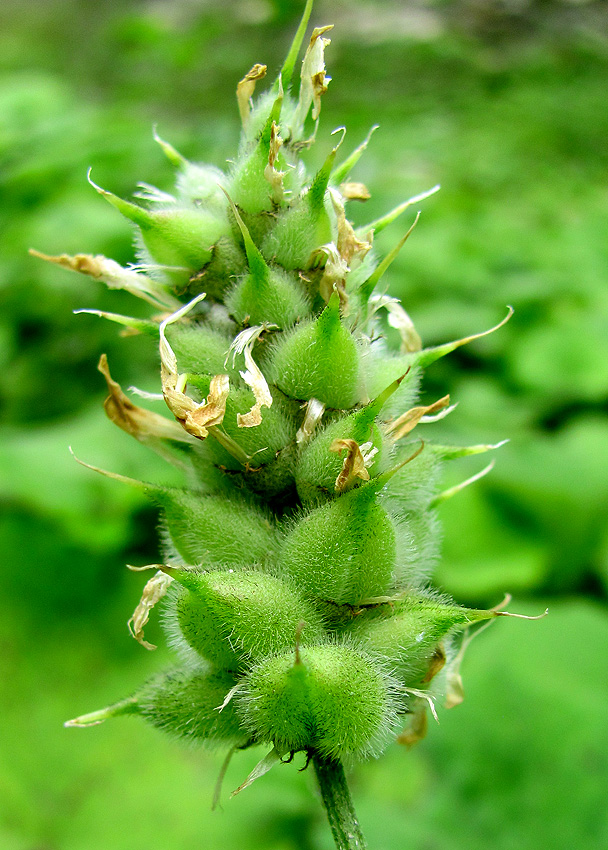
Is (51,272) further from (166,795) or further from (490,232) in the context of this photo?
(490,232)

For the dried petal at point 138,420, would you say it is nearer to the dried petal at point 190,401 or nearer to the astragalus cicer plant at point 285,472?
the astragalus cicer plant at point 285,472

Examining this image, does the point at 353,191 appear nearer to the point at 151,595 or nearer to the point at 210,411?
the point at 210,411

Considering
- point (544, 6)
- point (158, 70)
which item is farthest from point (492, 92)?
point (158, 70)

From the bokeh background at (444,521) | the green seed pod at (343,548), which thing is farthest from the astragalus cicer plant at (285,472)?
the bokeh background at (444,521)

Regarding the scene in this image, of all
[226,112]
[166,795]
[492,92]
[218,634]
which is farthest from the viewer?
[492,92]

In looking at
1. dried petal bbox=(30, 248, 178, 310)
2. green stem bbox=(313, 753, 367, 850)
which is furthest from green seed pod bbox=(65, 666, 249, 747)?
dried petal bbox=(30, 248, 178, 310)

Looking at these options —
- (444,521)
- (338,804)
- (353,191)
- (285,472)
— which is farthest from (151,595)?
(444,521)
